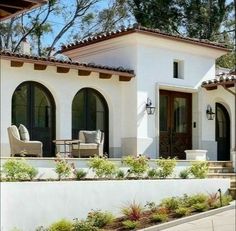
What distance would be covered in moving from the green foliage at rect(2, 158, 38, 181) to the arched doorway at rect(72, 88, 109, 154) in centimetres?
554

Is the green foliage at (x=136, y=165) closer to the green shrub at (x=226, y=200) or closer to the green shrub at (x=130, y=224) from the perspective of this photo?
the green shrub at (x=226, y=200)

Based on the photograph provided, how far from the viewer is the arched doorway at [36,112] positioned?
15812mm

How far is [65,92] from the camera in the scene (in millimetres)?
16562

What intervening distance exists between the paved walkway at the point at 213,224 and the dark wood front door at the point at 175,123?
259 inches

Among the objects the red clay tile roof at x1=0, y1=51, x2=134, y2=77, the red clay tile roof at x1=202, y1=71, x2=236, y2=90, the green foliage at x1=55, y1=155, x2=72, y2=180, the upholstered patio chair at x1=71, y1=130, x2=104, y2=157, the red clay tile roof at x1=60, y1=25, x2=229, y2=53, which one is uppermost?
the red clay tile roof at x1=60, y1=25, x2=229, y2=53

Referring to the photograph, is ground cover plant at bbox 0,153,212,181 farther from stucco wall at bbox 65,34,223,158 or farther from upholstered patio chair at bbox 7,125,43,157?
stucco wall at bbox 65,34,223,158

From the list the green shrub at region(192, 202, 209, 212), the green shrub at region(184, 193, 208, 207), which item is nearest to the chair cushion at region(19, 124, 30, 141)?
the green shrub at region(184, 193, 208, 207)

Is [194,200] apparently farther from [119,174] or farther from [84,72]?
[84,72]

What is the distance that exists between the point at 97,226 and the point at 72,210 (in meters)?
0.63

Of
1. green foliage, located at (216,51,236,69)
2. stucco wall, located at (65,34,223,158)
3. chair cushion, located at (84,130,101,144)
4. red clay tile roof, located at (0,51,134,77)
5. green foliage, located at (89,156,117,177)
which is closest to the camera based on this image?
green foliage, located at (89,156,117,177)

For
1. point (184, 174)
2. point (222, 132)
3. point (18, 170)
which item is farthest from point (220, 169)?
point (18, 170)

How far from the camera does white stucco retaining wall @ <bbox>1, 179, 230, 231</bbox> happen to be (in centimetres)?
1039

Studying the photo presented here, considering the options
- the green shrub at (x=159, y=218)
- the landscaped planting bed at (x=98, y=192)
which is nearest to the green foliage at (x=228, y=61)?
the landscaped planting bed at (x=98, y=192)

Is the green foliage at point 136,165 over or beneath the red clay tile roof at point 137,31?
beneath
